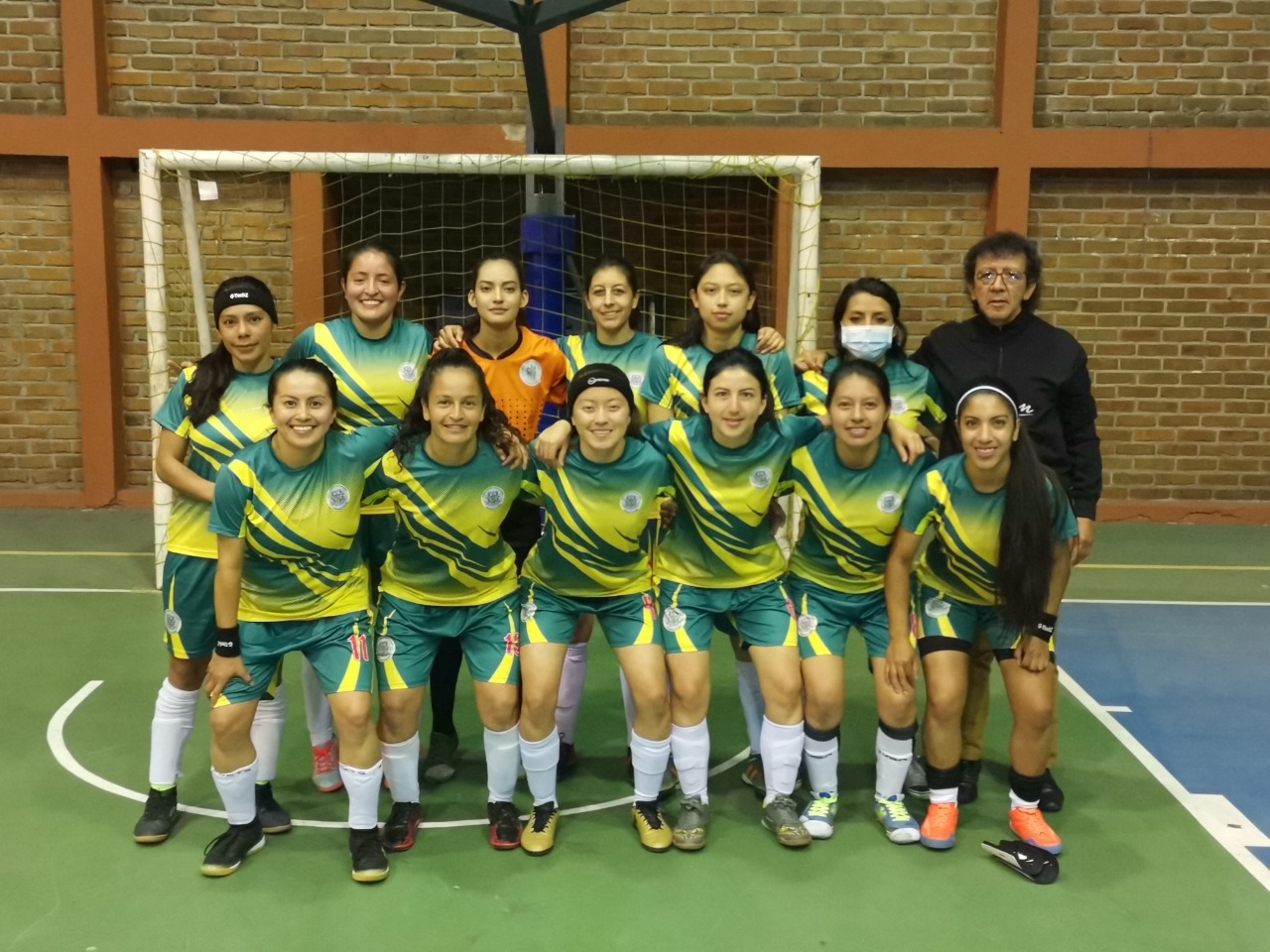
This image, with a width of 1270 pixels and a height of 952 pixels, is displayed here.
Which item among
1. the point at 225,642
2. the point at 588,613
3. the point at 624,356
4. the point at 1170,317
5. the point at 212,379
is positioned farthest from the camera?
the point at 1170,317

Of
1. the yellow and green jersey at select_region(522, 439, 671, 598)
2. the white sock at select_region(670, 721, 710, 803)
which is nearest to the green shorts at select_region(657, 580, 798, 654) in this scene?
the yellow and green jersey at select_region(522, 439, 671, 598)

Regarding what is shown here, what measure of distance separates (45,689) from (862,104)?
6335 millimetres

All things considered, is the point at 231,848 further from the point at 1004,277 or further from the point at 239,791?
the point at 1004,277

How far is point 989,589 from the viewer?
351cm

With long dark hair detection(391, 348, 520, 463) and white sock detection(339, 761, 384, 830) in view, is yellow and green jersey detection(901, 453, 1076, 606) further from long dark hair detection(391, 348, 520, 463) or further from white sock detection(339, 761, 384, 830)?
white sock detection(339, 761, 384, 830)

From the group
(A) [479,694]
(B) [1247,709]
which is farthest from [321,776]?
(B) [1247,709]

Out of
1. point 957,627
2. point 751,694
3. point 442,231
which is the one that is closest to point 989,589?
point 957,627

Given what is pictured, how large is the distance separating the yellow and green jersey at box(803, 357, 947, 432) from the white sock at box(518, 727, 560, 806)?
142 centimetres

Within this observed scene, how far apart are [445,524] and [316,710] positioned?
0.93 meters

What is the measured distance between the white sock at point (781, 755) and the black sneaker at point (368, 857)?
121 centimetres

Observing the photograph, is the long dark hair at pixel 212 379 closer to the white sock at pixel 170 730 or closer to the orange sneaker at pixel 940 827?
the white sock at pixel 170 730

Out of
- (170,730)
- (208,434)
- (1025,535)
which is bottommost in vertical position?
(170,730)

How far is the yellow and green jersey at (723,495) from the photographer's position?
3576mm

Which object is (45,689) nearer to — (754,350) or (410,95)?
(754,350)
